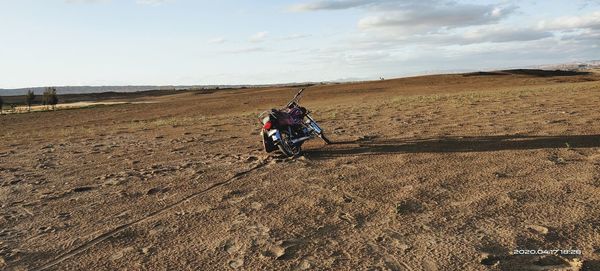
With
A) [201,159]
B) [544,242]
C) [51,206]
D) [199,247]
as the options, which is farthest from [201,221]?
[201,159]

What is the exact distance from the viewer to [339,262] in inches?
173

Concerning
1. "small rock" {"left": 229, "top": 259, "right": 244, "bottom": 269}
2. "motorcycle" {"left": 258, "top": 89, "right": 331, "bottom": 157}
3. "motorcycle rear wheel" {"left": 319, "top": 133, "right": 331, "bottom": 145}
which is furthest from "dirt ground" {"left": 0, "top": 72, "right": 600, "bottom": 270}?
"motorcycle" {"left": 258, "top": 89, "right": 331, "bottom": 157}

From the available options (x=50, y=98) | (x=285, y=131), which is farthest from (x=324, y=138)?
(x=50, y=98)

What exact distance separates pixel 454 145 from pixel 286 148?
316cm

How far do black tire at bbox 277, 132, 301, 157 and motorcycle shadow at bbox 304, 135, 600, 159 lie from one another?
0.26 metres

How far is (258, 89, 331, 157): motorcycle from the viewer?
9.34m

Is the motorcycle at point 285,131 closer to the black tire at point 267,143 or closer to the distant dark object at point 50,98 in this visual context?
the black tire at point 267,143

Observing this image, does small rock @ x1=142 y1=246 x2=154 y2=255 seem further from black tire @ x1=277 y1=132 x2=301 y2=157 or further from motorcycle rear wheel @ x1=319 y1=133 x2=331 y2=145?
motorcycle rear wheel @ x1=319 y1=133 x2=331 y2=145

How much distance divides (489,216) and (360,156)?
3.91 meters

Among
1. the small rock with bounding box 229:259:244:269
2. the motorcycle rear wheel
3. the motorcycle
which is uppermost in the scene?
the motorcycle

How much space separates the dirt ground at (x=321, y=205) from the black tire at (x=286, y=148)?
0.92 ft

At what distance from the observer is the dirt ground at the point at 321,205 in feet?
15.0

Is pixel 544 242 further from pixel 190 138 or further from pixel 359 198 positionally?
pixel 190 138

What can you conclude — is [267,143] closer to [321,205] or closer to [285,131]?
[285,131]
